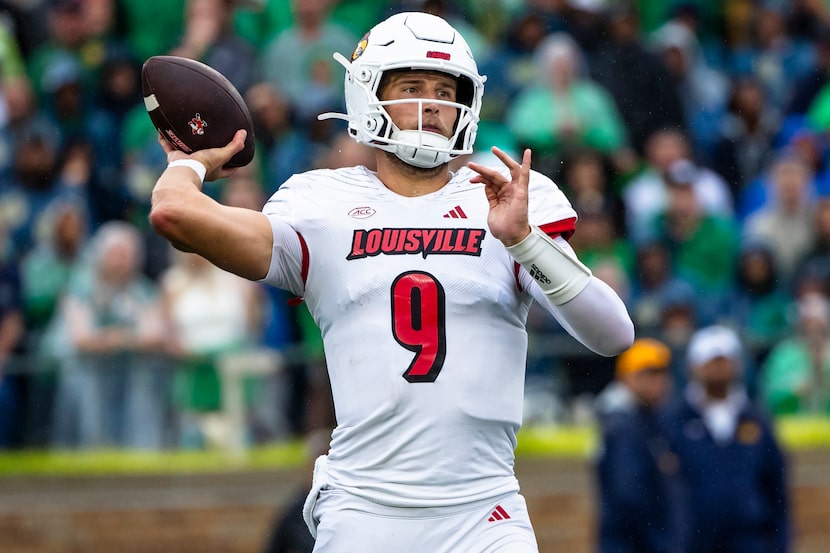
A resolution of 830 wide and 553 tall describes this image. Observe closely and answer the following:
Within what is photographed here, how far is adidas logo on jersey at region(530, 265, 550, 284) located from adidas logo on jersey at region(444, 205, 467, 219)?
0.34 m

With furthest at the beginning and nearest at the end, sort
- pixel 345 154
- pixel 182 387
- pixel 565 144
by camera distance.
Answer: pixel 565 144 → pixel 345 154 → pixel 182 387

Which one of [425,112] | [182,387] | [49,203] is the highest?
[425,112]

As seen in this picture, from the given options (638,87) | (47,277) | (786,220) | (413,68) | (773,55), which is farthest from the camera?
(773,55)

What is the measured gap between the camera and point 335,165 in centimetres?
1054

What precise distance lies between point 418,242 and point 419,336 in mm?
269

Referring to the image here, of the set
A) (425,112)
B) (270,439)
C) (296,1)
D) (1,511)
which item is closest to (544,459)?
(270,439)

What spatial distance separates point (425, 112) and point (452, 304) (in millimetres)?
596

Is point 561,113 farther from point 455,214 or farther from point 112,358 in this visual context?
point 455,214

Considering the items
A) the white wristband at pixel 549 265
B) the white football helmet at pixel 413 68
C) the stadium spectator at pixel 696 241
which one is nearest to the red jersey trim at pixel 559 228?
the white wristband at pixel 549 265

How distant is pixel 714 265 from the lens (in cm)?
1097

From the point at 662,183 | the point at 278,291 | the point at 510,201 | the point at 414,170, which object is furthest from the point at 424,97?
the point at 662,183

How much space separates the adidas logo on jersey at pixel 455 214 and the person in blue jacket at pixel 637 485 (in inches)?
170

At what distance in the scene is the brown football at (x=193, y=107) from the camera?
188 inches

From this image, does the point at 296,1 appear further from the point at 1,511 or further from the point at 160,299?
the point at 1,511
